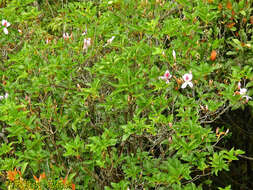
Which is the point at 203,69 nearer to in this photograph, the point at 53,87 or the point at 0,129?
the point at 53,87

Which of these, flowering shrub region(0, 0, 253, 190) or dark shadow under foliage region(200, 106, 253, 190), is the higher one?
flowering shrub region(0, 0, 253, 190)

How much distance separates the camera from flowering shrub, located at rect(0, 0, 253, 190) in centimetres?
227

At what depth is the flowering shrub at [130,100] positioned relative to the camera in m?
2.27

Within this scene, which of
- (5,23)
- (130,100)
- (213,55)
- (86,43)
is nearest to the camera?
(130,100)

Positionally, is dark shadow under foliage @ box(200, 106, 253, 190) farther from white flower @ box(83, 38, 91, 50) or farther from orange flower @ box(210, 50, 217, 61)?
white flower @ box(83, 38, 91, 50)

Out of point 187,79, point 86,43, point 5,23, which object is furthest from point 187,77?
point 5,23

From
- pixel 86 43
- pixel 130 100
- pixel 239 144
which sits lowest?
pixel 239 144

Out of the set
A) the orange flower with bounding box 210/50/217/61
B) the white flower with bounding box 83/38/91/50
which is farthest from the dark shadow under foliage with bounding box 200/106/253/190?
the white flower with bounding box 83/38/91/50

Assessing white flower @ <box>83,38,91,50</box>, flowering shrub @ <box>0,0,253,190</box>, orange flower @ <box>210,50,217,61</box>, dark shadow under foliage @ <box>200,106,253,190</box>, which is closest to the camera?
flowering shrub @ <box>0,0,253,190</box>

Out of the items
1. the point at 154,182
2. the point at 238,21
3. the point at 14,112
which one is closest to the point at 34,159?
the point at 14,112

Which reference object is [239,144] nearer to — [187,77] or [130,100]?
[187,77]

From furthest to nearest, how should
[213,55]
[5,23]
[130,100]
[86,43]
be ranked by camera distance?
1. [5,23]
2. [86,43]
3. [213,55]
4. [130,100]

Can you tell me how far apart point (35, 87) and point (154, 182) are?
1.08 metres

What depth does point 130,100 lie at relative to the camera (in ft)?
7.66
